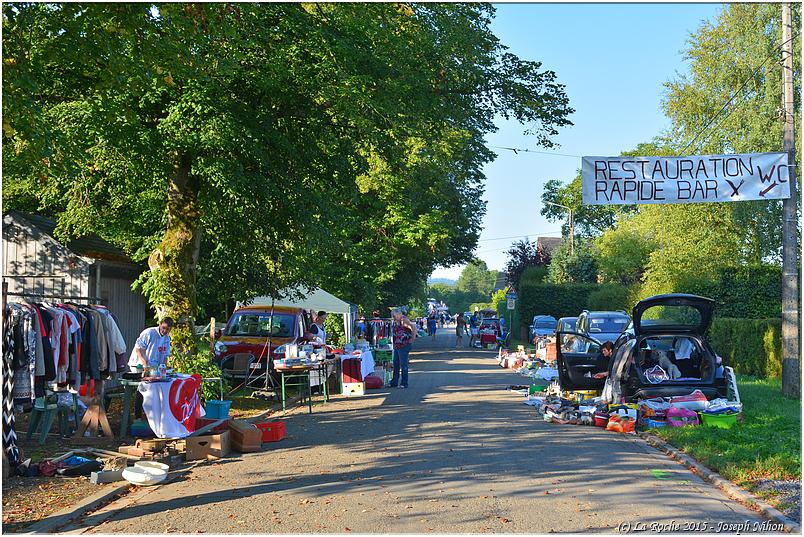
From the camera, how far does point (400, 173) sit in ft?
123

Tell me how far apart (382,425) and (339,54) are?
6.12 meters

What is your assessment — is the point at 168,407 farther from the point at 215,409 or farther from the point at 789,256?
the point at 789,256

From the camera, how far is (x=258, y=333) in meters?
21.8

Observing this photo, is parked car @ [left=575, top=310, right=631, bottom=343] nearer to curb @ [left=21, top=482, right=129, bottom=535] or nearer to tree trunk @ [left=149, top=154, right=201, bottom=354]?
tree trunk @ [left=149, top=154, right=201, bottom=354]

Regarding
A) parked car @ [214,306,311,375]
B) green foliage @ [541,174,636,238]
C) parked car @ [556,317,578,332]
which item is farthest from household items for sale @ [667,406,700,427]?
green foliage @ [541,174,636,238]

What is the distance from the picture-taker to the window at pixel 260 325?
859 inches

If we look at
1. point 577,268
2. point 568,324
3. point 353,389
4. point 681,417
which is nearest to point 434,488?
point 681,417

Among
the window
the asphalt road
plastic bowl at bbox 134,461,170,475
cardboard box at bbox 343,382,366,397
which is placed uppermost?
the window

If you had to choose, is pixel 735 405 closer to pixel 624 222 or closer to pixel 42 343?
pixel 42 343

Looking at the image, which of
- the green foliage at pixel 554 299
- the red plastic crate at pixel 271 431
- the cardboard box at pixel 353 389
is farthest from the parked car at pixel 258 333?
the green foliage at pixel 554 299

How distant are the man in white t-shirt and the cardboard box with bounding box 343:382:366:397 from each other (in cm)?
754

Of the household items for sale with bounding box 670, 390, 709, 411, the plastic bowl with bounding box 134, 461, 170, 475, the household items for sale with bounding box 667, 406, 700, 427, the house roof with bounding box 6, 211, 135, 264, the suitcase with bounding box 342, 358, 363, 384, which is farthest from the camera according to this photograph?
the suitcase with bounding box 342, 358, 363, 384

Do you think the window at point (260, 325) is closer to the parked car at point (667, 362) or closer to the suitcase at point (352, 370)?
the suitcase at point (352, 370)

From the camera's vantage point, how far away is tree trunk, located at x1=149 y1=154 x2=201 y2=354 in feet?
51.3
